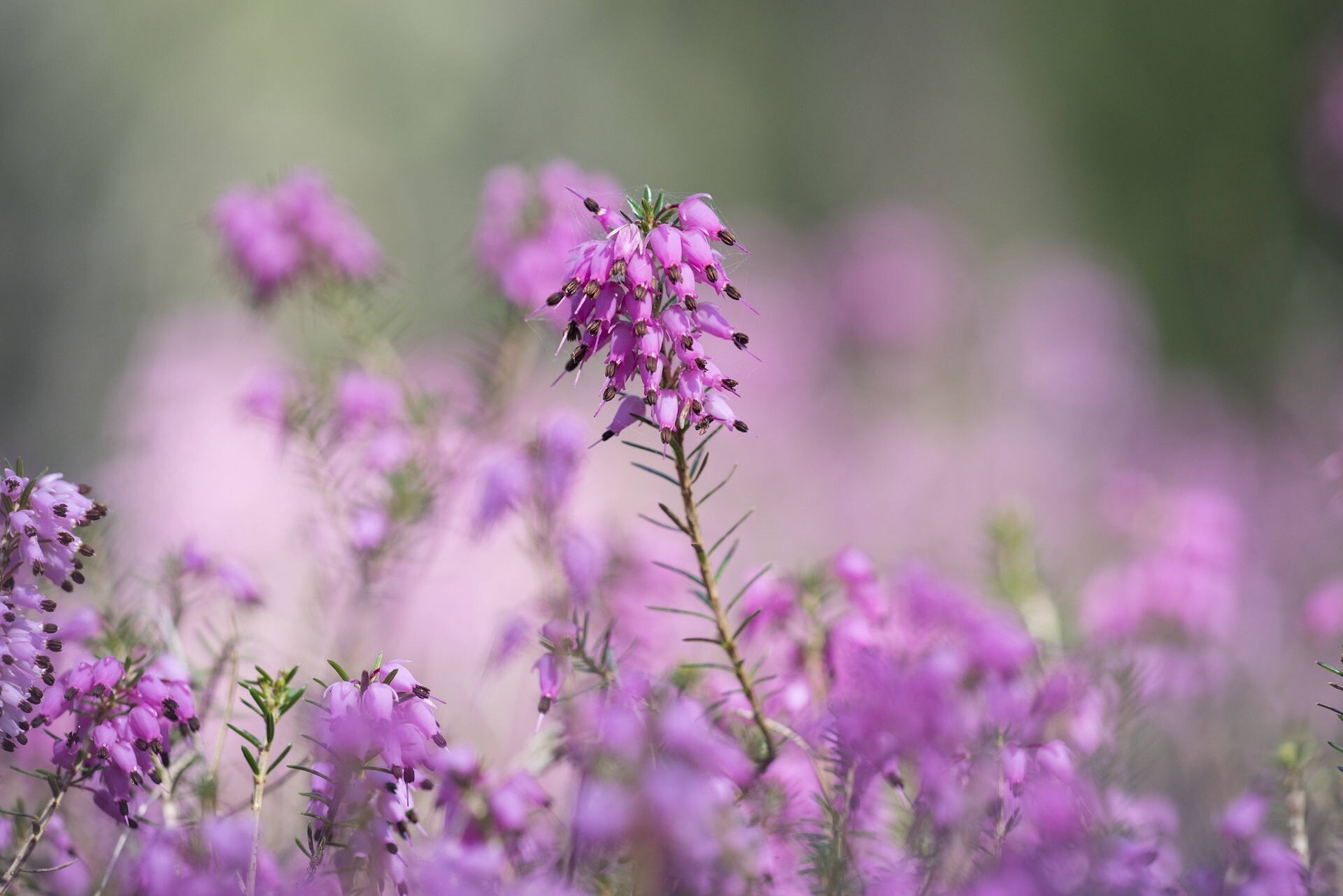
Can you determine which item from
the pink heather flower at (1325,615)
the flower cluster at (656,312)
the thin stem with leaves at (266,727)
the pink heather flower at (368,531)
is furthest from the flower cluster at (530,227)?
the pink heather flower at (1325,615)

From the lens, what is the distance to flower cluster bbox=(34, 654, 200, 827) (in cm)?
115

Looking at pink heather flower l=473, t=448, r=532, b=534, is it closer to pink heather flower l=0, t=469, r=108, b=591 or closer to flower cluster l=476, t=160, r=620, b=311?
flower cluster l=476, t=160, r=620, b=311

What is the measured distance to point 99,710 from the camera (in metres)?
1.17

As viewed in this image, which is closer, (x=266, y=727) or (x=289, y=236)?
(x=266, y=727)

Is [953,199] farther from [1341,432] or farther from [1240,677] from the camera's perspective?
[1240,677]

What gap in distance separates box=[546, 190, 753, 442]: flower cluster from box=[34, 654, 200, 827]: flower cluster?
0.60 meters

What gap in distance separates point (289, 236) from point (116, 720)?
1.29 m

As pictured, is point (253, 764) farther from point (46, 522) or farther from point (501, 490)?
point (501, 490)

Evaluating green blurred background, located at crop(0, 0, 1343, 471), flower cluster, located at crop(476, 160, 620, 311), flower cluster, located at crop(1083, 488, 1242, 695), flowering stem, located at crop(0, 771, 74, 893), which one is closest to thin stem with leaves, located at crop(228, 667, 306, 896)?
flowering stem, located at crop(0, 771, 74, 893)

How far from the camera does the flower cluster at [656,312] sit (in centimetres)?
112

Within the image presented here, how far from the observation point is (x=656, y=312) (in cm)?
117

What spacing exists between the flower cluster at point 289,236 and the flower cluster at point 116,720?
3.76ft

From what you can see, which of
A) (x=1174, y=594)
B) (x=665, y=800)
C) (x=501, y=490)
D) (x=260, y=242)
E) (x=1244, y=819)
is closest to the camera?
(x=665, y=800)

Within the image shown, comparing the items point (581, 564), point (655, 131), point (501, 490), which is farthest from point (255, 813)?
point (655, 131)
